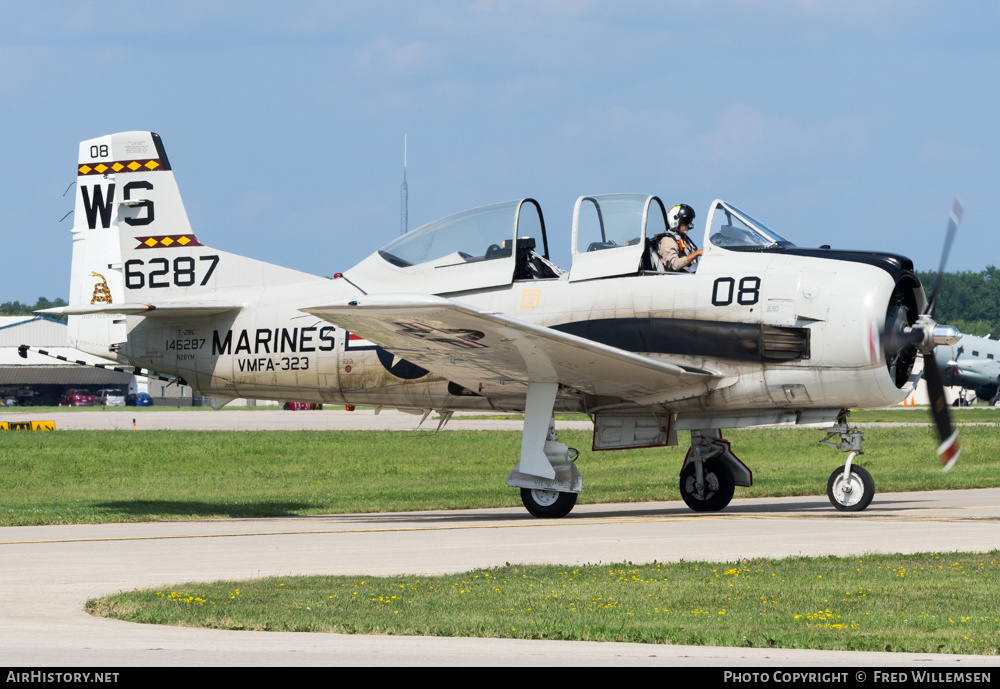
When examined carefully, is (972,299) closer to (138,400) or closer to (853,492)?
(138,400)

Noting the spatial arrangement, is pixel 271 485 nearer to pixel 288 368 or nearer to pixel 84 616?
pixel 288 368

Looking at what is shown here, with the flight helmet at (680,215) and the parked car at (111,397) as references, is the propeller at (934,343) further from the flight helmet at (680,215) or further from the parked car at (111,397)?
the parked car at (111,397)

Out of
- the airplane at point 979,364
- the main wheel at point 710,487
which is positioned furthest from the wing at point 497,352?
the airplane at point 979,364

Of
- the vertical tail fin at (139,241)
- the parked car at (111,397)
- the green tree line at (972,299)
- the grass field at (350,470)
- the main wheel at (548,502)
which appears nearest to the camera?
the main wheel at (548,502)

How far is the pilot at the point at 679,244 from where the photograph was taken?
655 inches

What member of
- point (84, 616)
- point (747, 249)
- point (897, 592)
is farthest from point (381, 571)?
point (747, 249)

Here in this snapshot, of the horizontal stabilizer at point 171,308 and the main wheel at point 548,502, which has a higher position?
the horizontal stabilizer at point 171,308

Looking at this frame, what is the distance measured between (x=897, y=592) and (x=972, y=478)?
1633 cm

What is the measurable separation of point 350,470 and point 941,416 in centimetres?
1709

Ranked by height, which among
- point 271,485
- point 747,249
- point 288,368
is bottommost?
point 271,485

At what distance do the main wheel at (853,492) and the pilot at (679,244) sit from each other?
11.8ft

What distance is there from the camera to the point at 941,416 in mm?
15938

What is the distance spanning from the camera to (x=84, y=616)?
28.6 feet

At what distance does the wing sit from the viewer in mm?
14492
